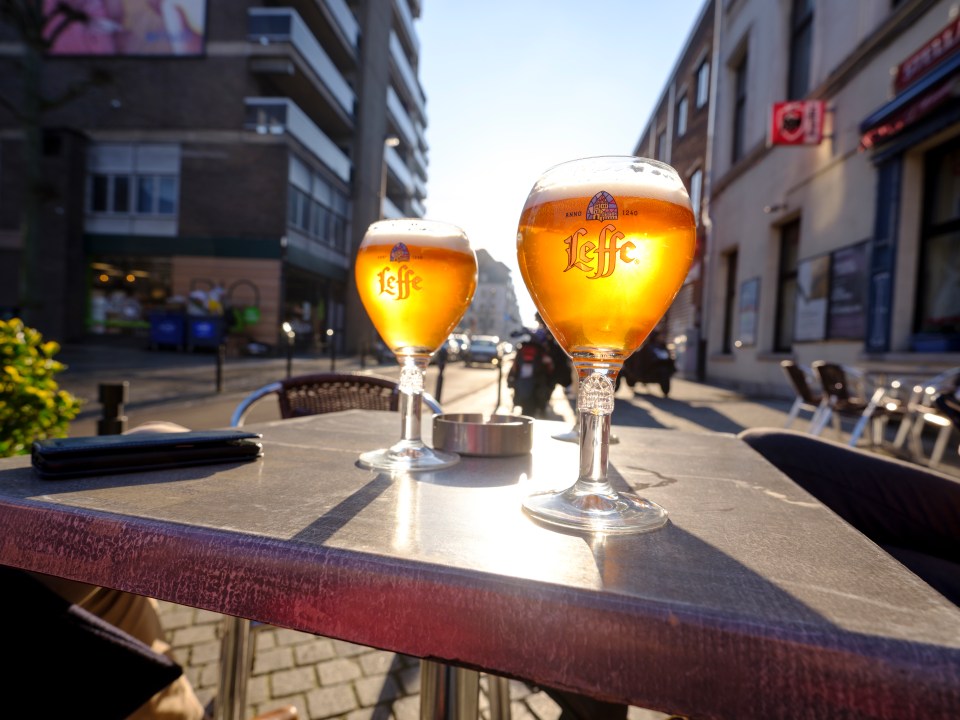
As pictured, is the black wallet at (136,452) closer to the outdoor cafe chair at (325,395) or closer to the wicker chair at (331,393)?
the outdoor cafe chair at (325,395)

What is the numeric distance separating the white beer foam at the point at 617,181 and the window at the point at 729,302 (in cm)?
1381

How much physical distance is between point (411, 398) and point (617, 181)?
0.44 m


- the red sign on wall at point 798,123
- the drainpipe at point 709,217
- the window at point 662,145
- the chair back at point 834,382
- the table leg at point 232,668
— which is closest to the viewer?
the table leg at point 232,668

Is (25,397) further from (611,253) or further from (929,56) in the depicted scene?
(929,56)

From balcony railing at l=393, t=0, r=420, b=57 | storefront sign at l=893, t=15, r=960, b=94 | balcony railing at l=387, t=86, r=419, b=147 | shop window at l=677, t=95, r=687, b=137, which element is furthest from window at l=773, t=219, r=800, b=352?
balcony railing at l=393, t=0, r=420, b=57

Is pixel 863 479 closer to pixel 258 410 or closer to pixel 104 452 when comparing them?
pixel 104 452

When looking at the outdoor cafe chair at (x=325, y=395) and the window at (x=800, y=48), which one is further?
the window at (x=800, y=48)

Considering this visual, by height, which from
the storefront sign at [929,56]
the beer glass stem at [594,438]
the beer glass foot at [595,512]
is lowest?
the beer glass foot at [595,512]

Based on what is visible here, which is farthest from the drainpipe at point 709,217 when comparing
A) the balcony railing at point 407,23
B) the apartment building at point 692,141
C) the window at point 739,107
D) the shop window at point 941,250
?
the balcony railing at point 407,23

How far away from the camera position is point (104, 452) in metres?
0.68

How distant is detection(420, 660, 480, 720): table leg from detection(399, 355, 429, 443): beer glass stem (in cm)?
34

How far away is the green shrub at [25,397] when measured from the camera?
2.00m

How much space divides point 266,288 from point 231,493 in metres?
18.0

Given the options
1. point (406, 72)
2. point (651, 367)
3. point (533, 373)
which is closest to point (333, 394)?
point (533, 373)
